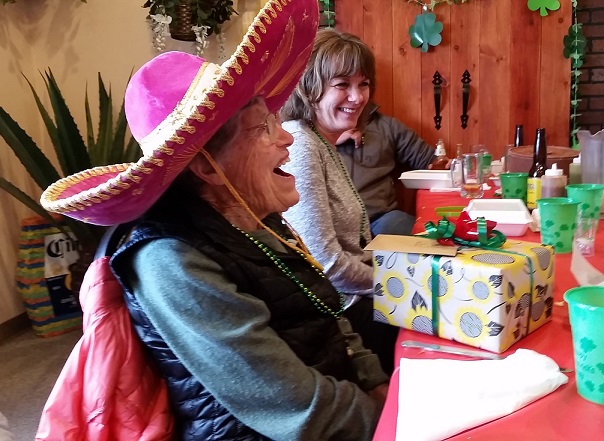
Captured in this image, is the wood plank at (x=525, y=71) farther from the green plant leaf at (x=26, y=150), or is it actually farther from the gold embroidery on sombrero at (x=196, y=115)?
the gold embroidery on sombrero at (x=196, y=115)

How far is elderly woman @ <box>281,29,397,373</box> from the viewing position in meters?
1.65

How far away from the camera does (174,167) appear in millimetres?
973

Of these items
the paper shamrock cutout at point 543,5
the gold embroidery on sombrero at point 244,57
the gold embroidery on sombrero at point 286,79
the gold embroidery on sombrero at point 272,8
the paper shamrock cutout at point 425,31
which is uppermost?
the paper shamrock cutout at point 543,5

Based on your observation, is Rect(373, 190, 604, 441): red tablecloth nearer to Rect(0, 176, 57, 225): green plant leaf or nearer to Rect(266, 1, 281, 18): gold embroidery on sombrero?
Rect(266, 1, 281, 18): gold embroidery on sombrero

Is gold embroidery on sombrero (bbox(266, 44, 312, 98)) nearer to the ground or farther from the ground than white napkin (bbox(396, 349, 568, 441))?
farther from the ground

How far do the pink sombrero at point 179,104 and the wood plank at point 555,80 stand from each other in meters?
2.67

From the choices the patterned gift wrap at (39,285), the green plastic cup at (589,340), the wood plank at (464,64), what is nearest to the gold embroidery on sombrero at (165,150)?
the green plastic cup at (589,340)

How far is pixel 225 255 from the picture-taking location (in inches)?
40.7

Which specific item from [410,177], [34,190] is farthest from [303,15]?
[34,190]

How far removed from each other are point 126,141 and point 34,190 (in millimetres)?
577

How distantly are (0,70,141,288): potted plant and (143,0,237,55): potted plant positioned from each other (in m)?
0.49

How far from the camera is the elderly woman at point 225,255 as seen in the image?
0.95 meters

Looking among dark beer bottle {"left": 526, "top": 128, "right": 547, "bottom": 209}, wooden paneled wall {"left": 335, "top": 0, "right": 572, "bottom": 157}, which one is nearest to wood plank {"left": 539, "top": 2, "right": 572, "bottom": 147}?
wooden paneled wall {"left": 335, "top": 0, "right": 572, "bottom": 157}

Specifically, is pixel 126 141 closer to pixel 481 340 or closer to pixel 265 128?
pixel 265 128
